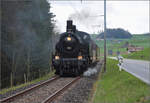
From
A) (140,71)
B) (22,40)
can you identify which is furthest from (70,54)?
(22,40)

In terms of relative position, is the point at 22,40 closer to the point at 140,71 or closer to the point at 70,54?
the point at 70,54

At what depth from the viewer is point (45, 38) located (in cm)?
3703

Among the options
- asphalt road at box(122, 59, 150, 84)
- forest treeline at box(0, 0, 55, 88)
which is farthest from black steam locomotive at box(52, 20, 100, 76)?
asphalt road at box(122, 59, 150, 84)

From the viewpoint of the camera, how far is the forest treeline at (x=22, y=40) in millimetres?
24031

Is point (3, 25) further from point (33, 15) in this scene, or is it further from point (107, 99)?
point (107, 99)

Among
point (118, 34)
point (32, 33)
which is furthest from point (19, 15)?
point (118, 34)

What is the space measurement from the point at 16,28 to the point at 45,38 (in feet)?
38.7

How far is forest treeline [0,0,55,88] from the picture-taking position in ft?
78.8

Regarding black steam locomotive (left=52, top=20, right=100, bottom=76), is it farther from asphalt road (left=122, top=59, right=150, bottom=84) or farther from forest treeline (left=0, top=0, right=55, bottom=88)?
asphalt road (left=122, top=59, right=150, bottom=84)

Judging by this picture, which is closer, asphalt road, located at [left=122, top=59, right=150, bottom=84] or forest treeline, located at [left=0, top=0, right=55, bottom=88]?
asphalt road, located at [left=122, top=59, right=150, bottom=84]

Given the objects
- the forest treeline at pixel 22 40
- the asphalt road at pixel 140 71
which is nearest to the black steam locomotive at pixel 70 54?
the forest treeline at pixel 22 40

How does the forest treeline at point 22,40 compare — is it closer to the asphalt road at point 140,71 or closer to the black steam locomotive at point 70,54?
the black steam locomotive at point 70,54

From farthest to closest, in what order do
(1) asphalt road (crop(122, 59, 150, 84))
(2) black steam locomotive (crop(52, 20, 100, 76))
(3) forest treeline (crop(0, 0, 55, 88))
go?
(3) forest treeline (crop(0, 0, 55, 88)), (2) black steam locomotive (crop(52, 20, 100, 76)), (1) asphalt road (crop(122, 59, 150, 84))

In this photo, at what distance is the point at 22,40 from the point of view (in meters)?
27.7
